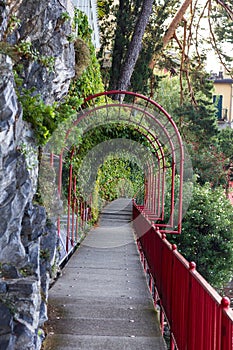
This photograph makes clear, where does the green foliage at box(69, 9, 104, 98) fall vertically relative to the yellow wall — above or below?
below

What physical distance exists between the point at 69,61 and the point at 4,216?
372 cm

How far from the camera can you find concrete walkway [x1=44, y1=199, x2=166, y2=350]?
6.63m

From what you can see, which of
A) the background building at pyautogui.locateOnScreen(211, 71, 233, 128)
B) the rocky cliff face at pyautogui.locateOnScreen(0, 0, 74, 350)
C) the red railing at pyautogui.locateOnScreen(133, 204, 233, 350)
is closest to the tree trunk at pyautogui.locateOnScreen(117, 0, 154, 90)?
the red railing at pyautogui.locateOnScreen(133, 204, 233, 350)

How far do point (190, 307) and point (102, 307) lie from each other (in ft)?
11.1

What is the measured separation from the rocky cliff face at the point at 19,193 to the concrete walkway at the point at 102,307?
0.68 m

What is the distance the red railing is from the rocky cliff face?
128cm

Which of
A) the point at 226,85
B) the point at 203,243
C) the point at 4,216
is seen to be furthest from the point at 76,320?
the point at 226,85

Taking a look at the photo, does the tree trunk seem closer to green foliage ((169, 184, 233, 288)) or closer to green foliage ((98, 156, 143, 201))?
green foliage ((169, 184, 233, 288))

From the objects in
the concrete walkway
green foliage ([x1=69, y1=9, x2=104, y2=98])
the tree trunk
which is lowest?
the concrete walkway

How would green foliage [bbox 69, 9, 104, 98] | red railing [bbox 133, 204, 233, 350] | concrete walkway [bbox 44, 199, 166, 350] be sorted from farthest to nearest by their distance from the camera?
1. green foliage [bbox 69, 9, 104, 98]
2. concrete walkway [bbox 44, 199, 166, 350]
3. red railing [bbox 133, 204, 233, 350]

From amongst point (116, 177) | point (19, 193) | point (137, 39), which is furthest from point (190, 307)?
point (116, 177)

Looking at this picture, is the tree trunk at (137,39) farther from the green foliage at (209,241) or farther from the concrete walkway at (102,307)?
the concrete walkway at (102,307)

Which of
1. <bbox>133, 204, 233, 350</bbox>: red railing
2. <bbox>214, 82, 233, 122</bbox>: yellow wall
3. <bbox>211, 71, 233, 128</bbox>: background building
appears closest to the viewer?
<bbox>133, 204, 233, 350</bbox>: red railing

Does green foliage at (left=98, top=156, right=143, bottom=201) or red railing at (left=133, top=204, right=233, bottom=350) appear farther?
green foliage at (left=98, top=156, right=143, bottom=201)
